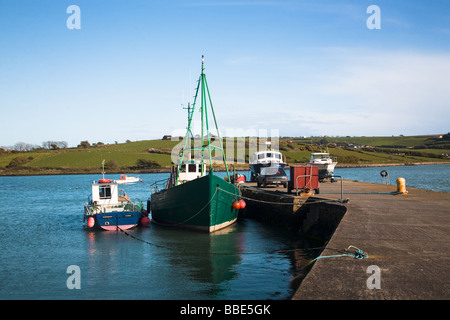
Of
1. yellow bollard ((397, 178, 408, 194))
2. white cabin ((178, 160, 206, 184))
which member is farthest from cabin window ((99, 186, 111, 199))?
yellow bollard ((397, 178, 408, 194))

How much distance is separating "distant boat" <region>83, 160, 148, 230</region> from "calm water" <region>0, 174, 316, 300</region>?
0.59 metres

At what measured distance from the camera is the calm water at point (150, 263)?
12953 mm

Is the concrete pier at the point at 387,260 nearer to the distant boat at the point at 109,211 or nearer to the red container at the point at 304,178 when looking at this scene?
the red container at the point at 304,178

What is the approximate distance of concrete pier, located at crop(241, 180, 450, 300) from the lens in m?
7.84

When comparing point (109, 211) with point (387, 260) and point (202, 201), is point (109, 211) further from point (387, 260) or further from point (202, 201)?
point (387, 260)

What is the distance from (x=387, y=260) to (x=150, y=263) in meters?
9.62

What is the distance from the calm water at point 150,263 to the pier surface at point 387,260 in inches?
105

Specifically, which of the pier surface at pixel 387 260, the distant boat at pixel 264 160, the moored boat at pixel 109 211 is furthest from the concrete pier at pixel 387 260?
the distant boat at pixel 264 160

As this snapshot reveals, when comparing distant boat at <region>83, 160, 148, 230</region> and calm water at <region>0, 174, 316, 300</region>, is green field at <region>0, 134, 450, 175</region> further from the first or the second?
calm water at <region>0, 174, 316, 300</region>

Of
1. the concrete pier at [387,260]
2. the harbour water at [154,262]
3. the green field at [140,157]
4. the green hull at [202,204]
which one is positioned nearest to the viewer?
the concrete pier at [387,260]

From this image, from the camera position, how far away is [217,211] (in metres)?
22.2

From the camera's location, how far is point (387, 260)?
9961mm
